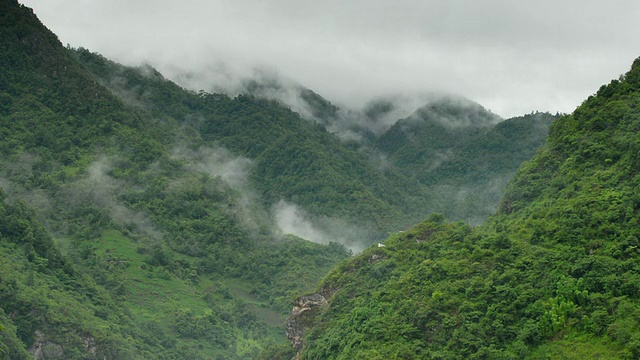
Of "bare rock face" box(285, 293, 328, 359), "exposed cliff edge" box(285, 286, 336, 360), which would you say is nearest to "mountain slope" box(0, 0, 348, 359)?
"bare rock face" box(285, 293, 328, 359)

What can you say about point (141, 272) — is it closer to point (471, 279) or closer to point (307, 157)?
point (307, 157)

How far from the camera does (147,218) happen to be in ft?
465

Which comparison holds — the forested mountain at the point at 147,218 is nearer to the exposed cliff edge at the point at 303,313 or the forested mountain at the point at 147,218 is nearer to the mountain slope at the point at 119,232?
the mountain slope at the point at 119,232

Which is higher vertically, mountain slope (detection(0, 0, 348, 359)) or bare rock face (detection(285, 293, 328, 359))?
mountain slope (detection(0, 0, 348, 359))

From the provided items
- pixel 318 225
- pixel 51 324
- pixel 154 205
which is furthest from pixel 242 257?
pixel 51 324

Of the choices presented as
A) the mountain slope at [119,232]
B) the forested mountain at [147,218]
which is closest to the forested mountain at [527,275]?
the forested mountain at [147,218]

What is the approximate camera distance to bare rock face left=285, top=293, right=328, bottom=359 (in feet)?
247

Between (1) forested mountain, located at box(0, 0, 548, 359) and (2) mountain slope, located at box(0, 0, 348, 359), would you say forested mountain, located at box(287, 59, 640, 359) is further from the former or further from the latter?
(2) mountain slope, located at box(0, 0, 348, 359)

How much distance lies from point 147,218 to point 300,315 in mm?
71375

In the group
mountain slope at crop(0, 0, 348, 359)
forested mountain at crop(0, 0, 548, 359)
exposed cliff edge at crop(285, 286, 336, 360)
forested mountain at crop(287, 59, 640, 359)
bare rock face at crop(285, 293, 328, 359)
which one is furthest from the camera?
mountain slope at crop(0, 0, 348, 359)

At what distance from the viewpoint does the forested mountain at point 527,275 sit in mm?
51438

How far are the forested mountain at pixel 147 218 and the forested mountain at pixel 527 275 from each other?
85.5ft

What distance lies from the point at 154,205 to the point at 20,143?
24.1m

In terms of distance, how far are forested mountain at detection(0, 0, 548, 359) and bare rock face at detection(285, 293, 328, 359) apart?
17.4 m
